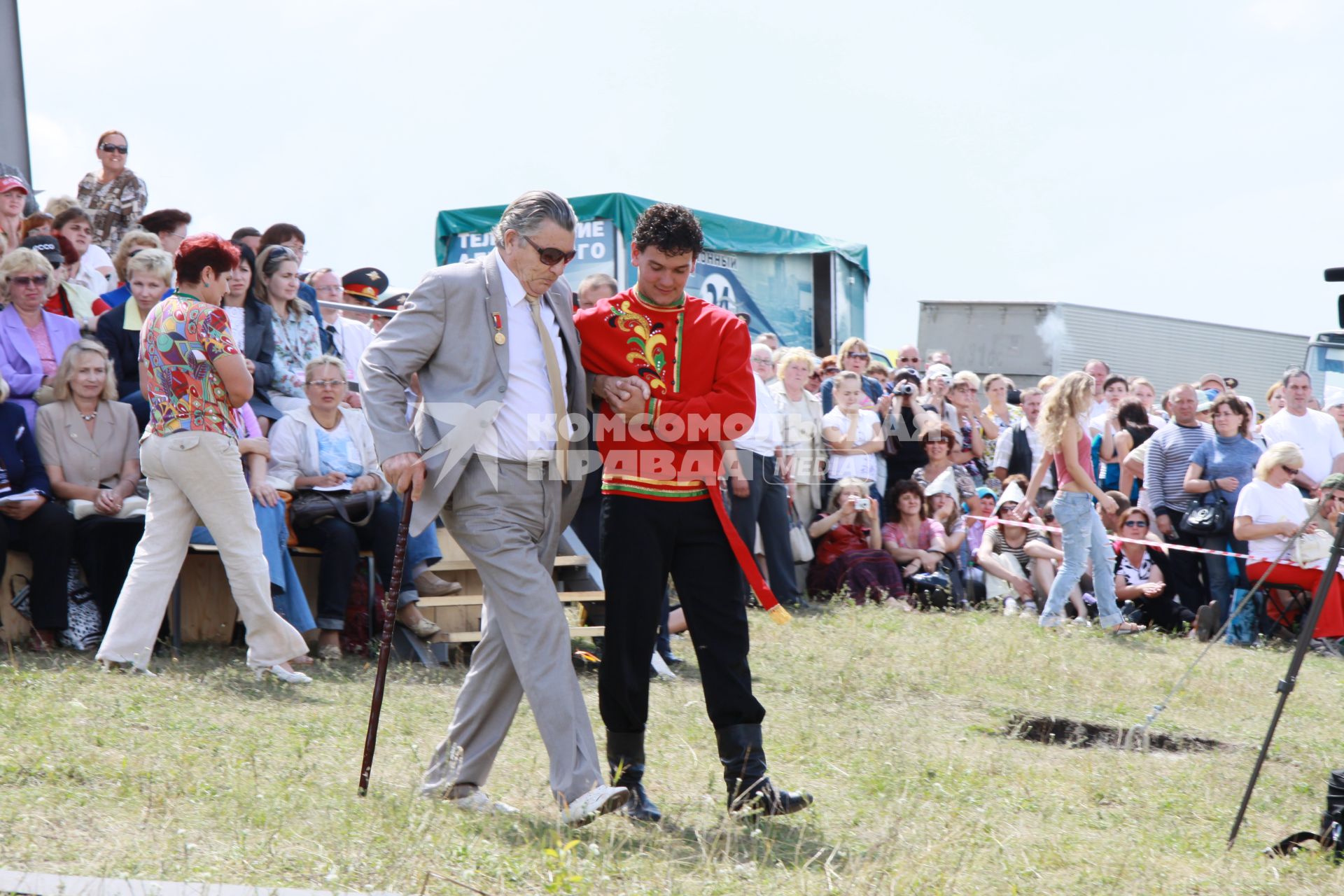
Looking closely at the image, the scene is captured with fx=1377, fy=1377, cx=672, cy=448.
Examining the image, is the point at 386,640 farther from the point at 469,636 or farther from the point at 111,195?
the point at 111,195

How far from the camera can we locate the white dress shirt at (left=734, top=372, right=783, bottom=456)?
10766 millimetres

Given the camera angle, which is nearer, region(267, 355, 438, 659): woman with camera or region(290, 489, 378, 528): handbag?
region(267, 355, 438, 659): woman with camera

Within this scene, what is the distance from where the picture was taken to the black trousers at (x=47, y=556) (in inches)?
287

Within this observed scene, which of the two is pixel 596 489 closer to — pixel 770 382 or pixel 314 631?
pixel 314 631

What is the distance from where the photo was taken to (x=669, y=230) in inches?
189

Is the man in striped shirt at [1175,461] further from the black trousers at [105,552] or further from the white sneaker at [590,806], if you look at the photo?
the white sneaker at [590,806]

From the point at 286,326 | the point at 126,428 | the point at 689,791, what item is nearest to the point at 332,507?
the point at 126,428

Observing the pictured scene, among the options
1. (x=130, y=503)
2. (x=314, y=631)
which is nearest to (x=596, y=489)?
(x=314, y=631)

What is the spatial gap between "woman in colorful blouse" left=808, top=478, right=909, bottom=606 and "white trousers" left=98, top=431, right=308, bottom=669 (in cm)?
559

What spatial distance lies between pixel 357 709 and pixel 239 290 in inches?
133

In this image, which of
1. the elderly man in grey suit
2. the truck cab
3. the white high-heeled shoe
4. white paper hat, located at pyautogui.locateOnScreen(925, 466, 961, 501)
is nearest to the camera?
the elderly man in grey suit

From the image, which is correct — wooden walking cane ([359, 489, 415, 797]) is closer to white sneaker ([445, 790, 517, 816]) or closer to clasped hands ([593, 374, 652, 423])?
white sneaker ([445, 790, 517, 816])

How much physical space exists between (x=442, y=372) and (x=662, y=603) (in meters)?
1.13

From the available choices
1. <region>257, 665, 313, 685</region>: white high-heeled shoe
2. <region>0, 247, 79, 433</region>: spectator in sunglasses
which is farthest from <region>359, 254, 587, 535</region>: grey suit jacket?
<region>0, 247, 79, 433</region>: spectator in sunglasses
